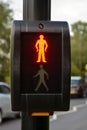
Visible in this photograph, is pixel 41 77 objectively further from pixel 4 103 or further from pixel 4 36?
pixel 4 36

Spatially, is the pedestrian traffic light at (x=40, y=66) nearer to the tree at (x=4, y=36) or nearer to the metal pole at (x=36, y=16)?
the metal pole at (x=36, y=16)

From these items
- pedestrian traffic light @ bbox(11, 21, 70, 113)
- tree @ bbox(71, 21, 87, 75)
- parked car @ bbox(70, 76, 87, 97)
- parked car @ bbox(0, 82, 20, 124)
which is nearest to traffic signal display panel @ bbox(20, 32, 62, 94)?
pedestrian traffic light @ bbox(11, 21, 70, 113)

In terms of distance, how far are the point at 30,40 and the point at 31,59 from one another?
0.13 m

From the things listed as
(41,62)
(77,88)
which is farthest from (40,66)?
(77,88)

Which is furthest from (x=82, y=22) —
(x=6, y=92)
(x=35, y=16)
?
(x=35, y=16)

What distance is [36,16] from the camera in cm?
387

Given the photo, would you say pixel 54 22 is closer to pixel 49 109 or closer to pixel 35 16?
pixel 35 16

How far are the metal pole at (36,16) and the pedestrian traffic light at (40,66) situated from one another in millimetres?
228

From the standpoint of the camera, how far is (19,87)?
3.60m

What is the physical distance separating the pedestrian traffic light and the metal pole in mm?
228

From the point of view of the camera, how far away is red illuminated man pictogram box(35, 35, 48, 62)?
12.0 feet

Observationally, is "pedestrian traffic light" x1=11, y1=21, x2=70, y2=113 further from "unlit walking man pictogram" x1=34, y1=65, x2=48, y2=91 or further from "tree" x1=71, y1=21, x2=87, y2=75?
"tree" x1=71, y1=21, x2=87, y2=75

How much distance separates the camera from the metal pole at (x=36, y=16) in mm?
3873

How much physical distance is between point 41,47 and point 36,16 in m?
0.28
